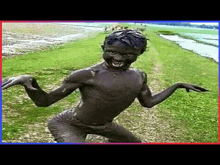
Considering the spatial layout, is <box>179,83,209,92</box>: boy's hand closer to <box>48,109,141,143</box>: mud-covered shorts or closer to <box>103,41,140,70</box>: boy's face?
<box>103,41,140,70</box>: boy's face

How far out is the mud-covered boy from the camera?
340 centimetres

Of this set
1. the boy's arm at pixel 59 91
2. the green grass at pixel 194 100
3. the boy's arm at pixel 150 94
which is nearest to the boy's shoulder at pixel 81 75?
the boy's arm at pixel 59 91

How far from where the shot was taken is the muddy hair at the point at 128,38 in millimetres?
3385

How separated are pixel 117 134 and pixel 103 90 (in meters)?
0.83

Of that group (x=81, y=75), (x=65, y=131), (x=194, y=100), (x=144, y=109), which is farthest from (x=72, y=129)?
(x=194, y=100)

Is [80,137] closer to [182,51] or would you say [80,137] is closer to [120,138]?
[120,138]

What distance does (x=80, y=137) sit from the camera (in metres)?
3.74

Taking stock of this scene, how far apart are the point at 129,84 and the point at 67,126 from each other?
35.9 inches

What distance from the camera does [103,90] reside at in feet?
11.7

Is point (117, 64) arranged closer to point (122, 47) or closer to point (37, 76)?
point (122, 47)

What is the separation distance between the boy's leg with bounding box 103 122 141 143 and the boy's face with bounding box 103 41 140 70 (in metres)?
0.88

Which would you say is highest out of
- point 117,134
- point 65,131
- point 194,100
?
point 65,131

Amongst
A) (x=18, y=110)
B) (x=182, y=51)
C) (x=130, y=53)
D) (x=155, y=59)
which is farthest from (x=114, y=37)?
(x=182, y=51)

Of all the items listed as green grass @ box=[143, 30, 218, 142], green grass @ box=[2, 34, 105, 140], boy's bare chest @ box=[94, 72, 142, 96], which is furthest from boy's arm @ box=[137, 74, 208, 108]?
green grass @ box=[143, 30, 218, 142]
